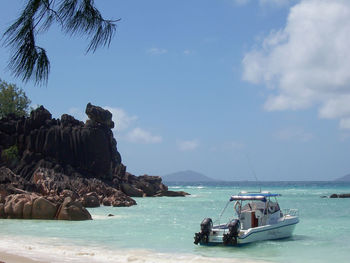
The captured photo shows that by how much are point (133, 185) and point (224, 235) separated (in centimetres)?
5479

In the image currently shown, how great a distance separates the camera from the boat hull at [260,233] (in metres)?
20.4

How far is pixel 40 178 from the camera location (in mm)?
48750

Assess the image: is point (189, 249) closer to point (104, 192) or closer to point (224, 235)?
point (224, 235)

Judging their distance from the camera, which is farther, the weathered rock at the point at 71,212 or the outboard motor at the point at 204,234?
the weathered rock at the point at 71,212

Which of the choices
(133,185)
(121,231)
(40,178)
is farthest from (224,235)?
(133,185)

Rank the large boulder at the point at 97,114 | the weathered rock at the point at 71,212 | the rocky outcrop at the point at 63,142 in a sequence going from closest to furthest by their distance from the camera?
1. the weathered rock at the point at 71,212
2. the rocky outcrop at the point at 63,142
3. the large boulder at the point at 97,114

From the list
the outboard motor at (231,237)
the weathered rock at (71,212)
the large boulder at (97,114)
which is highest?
the large boulder at (97,114)

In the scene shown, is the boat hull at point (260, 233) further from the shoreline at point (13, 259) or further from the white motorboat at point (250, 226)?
the shoreline at point (13, 259)

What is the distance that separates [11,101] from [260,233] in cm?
6145

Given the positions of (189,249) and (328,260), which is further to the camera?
(189,249)

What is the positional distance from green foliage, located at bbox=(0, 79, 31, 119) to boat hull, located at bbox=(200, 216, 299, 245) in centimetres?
5686

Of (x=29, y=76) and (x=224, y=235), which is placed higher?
(x=29, y=76)

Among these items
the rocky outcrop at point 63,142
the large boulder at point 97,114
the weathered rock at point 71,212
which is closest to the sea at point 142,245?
the weathered rock at point 71,212

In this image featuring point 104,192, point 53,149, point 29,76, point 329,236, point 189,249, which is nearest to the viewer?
point 29,76
